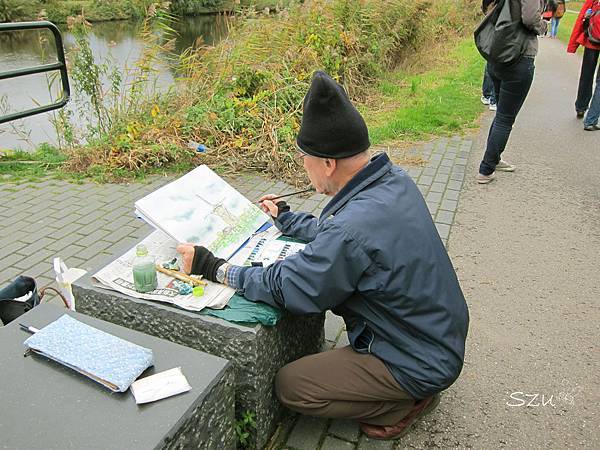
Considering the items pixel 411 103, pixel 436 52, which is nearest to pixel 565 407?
pixel 411 103

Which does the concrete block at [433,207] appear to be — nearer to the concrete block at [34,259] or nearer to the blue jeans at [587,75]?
the concrete block at [34,259]

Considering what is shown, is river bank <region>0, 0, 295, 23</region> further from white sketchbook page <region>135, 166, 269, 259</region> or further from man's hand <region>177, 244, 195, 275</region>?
man's hand <region>177, 244, 195, 275</region>

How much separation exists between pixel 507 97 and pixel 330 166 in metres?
3.35

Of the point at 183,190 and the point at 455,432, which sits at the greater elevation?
the point at 183,190

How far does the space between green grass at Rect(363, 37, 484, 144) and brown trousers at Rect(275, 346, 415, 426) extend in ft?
14.7

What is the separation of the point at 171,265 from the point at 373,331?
891 millimetres

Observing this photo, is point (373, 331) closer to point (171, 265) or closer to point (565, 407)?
point (171, 265)

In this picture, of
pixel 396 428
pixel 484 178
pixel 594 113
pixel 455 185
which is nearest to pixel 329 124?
pixel 396 428

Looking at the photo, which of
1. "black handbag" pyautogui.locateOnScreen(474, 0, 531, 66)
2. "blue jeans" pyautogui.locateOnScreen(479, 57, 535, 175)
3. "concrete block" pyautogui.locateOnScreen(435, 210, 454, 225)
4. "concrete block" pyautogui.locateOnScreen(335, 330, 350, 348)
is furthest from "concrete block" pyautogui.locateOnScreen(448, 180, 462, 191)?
"concrete block" pyautogui.locateOnScreen(335, 330, 350, 348)

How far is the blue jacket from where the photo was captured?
184cm

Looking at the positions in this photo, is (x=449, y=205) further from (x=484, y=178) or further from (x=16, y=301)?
(x=16, y=301)

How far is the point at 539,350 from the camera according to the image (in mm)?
2848

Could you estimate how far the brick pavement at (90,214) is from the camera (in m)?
3.73

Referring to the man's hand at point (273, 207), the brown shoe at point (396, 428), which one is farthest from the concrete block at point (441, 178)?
the brown shoe at point (396, 428)
